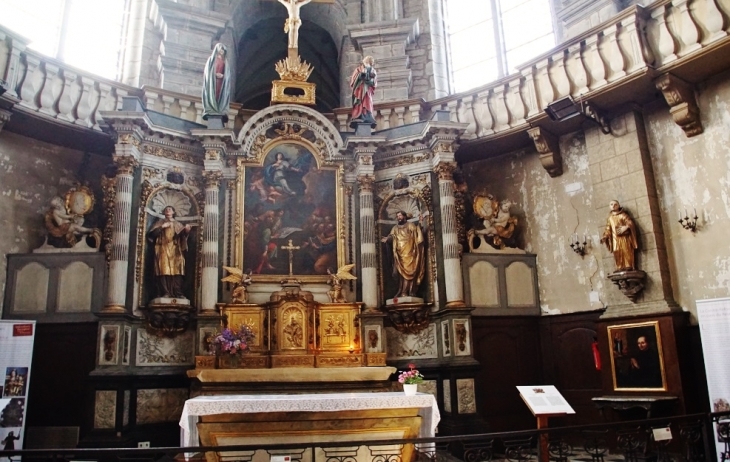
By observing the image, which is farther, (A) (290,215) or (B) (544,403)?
(A) (290,215)

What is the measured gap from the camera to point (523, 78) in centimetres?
1077

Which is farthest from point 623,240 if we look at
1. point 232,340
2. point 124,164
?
point 124,164

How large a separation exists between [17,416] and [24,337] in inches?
41.4

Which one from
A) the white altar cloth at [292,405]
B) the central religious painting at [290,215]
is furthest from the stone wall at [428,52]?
the white altar cloth at [292,405]

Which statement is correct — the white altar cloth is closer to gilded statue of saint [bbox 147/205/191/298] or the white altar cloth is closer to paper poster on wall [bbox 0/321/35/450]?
paper poster on wall [bbox 0/321/35/450]

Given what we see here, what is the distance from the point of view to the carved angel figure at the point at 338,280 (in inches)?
405

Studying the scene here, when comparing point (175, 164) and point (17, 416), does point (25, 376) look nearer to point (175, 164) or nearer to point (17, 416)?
point (17, 416)

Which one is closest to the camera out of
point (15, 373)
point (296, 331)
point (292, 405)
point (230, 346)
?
point (292, 405)

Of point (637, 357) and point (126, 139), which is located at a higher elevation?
point (126, 139)

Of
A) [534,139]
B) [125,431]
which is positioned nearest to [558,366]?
[534,139]

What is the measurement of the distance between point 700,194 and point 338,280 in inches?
222

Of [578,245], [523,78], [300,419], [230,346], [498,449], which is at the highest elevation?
[523,78]

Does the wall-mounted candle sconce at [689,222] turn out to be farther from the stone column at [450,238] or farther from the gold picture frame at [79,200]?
the gold picture frame at [79,200]

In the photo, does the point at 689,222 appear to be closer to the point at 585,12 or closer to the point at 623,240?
the point at 623,240
